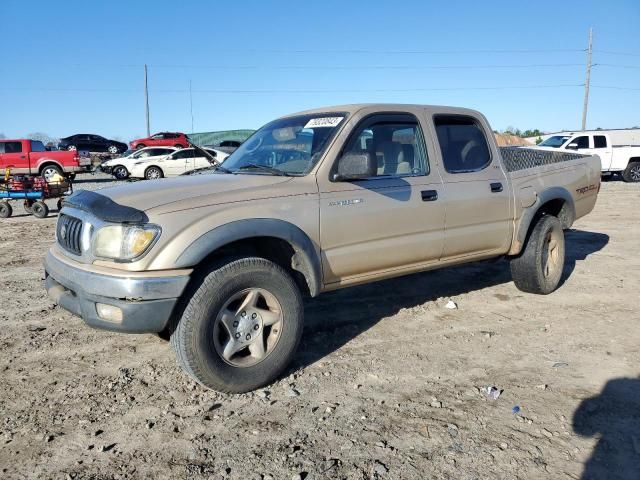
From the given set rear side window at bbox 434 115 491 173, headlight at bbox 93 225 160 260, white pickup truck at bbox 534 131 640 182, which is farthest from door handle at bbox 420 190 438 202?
white pickup truck at bbox 534 131 640 182

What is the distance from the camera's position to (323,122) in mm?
4109

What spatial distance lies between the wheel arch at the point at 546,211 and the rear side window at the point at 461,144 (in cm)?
72

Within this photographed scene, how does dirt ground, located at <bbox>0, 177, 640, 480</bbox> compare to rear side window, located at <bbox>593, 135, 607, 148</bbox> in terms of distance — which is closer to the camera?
dirt ground, located at <bbox>0, 177, 640, 480</bbox>

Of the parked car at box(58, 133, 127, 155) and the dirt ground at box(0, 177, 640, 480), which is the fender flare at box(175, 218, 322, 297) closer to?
the dirt ground at box(0, 177, 640, 480)

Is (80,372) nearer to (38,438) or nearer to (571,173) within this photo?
(38,438)

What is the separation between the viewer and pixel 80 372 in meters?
3.66

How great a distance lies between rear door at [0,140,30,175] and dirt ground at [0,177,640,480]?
56.3 feet

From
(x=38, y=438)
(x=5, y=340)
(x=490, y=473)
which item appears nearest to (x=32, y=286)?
(x=5, y=340)

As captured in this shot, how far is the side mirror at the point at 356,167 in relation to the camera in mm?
3652

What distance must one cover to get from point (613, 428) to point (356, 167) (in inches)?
88.4

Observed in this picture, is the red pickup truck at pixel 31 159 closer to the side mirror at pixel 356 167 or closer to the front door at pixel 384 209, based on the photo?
the front door at pixel 384 209

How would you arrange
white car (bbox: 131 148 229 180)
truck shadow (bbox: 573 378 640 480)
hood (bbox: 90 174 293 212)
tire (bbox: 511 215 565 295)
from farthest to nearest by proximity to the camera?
white car (bbox: 131 148 229 180) < tire (bbox: 511 215 565 295) < hood (bbox: 90 174 293 212) < truck shadow (bbox: 573 378 640 480)

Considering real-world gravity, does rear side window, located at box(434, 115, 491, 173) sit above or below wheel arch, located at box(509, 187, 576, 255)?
above

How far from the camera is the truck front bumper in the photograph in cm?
298
